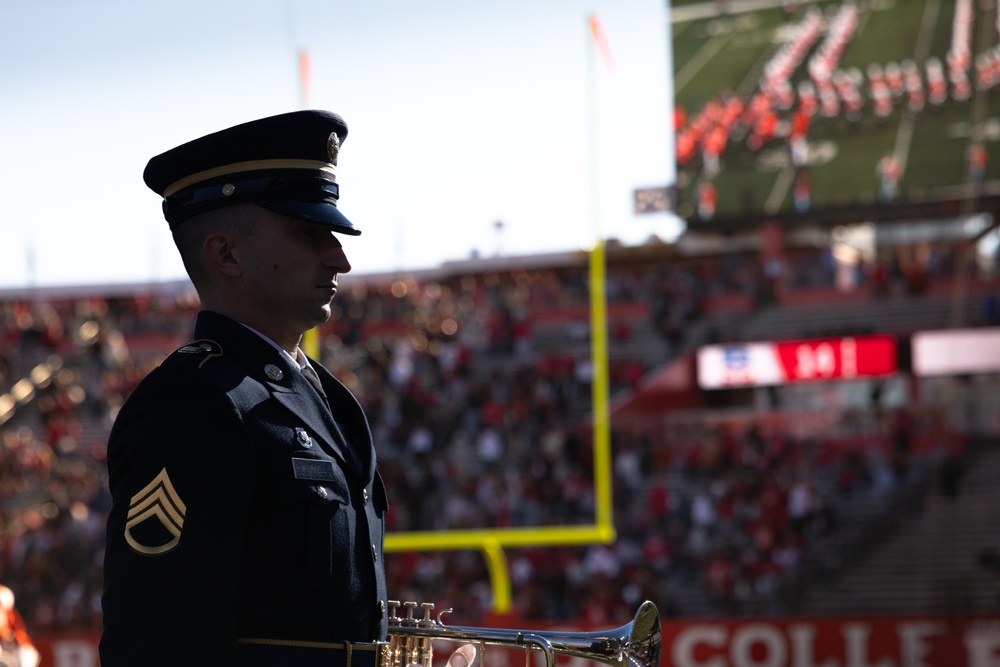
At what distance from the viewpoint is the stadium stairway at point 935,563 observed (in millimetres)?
14836

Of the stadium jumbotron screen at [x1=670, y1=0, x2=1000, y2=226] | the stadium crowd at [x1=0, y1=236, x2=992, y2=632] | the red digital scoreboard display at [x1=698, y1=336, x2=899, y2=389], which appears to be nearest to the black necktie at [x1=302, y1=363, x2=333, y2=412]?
the stadium crowd at [x1=0, y1=236, x2=992, y2=632]

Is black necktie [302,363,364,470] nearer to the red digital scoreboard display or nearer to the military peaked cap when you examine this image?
the military peaked cap

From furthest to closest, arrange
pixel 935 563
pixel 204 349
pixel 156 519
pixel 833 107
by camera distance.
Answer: pixel 833 107
pixel 935 563
pixel 204 349
pixel 156 519

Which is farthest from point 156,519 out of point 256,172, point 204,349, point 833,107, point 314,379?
point 833,107

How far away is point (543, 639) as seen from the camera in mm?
2205

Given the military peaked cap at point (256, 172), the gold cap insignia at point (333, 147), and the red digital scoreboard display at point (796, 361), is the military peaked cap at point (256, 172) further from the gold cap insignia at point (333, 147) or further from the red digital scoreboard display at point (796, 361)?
the red digital scoreboard display at point (796, 361)

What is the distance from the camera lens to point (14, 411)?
2092 cm

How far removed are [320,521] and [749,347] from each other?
57.1ft

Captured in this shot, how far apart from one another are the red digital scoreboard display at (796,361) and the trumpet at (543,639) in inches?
656

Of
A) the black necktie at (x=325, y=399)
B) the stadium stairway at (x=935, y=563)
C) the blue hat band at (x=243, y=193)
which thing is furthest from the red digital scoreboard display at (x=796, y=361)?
the blue hat band at (x=243, y=193)

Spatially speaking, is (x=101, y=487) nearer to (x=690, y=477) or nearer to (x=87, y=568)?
(x=87, y=568)

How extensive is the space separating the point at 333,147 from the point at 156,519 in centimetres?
68

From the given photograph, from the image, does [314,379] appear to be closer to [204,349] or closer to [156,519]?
[204,349]

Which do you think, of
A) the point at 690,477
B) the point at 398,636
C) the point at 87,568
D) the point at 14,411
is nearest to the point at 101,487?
the point at 87,568
